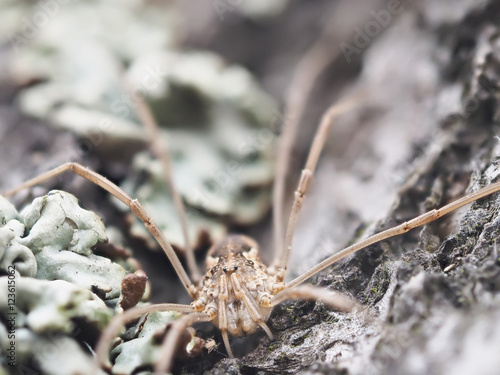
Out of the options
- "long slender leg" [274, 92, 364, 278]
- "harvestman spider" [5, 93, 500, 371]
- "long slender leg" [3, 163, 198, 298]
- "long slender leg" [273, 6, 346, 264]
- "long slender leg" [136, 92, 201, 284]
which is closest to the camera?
"harvestman spider" [5, 93, 500, 371]

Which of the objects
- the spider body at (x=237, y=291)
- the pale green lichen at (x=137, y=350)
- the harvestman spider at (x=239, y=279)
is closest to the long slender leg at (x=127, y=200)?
the harvestman spider at (x=239, y=279)

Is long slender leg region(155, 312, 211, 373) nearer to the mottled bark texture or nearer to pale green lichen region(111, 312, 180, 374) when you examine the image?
pale green lichen region(111, 312, 180, 374)

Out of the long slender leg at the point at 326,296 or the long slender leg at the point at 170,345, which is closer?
the long slender leg at the point at 170,345


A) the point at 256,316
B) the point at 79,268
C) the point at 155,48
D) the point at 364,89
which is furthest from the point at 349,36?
the point at 79,268

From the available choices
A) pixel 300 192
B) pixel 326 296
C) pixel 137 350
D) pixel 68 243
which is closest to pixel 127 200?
pixel 68 243

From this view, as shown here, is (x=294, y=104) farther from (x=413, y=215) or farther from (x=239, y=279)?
(x=239, y=279)

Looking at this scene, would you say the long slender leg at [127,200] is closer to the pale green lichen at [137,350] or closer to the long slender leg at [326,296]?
the pale green lichen at [137,350]

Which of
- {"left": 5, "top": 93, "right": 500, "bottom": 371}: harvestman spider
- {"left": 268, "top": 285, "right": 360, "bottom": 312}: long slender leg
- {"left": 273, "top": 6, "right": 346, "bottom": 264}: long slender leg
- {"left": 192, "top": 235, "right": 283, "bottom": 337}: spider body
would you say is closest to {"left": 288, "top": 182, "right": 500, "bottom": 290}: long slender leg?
{"left": 5, "top": 93, "right": 500, "bottom": 371}: harvestman spider
